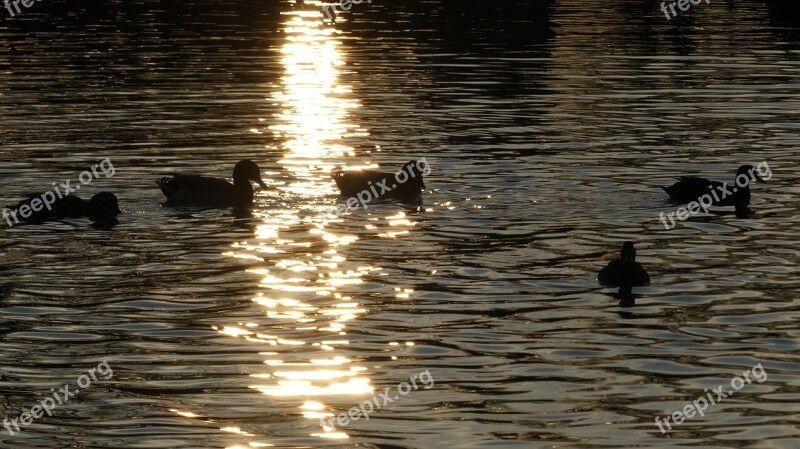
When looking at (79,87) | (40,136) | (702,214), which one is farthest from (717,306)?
(79,87)

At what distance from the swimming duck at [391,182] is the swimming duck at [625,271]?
6.28m

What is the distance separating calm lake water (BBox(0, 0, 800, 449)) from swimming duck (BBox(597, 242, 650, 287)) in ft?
0.63

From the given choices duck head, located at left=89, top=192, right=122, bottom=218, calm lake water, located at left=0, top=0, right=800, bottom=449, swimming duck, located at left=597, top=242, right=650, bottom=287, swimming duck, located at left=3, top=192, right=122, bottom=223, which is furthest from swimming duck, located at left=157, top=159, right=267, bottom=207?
swimming duck, located at left=597, top=242, right=650, bottom=287

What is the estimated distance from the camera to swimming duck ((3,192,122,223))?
68.5 ft

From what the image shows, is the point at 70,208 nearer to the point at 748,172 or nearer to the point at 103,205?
the point at 103,205

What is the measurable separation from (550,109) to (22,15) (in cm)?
3180

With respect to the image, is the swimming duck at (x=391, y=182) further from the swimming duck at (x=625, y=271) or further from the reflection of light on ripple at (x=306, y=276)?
the swimming duck at (x=625, y=271)

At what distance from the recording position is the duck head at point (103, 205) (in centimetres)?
2089

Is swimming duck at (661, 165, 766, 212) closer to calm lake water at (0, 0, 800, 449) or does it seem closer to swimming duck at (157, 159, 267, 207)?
calm lake water at (0, 0, 800, 449)

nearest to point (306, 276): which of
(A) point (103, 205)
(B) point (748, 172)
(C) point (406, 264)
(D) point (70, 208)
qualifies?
(C) point (406, 264)

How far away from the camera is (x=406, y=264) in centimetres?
1817

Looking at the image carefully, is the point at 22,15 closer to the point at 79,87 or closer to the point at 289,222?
the point at 79,87

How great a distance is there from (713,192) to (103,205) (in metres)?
9.39

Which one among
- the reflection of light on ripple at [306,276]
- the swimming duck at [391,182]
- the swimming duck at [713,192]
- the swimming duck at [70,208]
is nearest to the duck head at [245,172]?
the reflection of light on ripple at [306,276]
